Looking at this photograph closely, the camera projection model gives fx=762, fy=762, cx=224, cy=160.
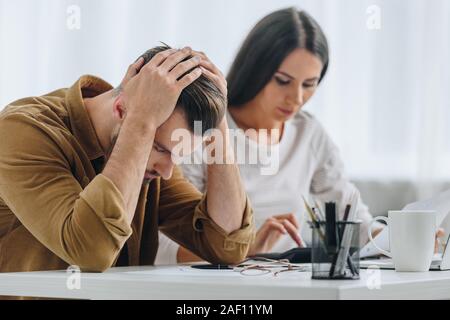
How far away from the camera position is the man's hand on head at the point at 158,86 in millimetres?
1229

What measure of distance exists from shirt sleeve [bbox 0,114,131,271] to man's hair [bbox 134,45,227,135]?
201mm

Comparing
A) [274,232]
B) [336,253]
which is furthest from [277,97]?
[336,253]

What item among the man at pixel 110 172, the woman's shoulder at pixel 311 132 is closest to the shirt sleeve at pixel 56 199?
the man at pixel 110 172

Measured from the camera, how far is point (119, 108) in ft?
4.31

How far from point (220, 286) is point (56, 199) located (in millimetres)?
336

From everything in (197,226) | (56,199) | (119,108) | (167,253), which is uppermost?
(119,108)

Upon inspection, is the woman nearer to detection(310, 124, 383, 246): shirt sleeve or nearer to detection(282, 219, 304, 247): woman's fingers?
detection(310, 124, 383, 246): shirt sleeve

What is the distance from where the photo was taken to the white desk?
36.0 inches

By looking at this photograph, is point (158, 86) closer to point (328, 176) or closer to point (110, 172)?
point (110, 172)

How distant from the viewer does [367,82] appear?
111 inches

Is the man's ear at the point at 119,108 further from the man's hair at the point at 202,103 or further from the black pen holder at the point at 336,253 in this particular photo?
the black pen holder at the point at 336,253

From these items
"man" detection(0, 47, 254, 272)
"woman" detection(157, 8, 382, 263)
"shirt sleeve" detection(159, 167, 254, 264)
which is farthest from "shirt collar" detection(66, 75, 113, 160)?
"woman" detection(157, 8, 382, 263)
